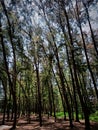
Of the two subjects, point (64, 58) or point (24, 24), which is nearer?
point (24, 24)

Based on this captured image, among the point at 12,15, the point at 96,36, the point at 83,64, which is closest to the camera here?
the point at 12,15

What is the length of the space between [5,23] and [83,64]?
34.9 ft

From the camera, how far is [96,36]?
72.9ft

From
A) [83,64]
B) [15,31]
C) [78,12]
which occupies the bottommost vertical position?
[83,64]

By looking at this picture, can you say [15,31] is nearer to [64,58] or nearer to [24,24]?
[24,24]

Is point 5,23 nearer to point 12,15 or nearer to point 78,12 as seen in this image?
point 12,15

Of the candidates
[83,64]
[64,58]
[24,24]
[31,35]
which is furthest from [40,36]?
[83,64]

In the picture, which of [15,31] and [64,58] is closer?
[15,31]

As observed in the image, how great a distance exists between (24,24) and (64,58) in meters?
6.85

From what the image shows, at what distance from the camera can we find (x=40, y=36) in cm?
2283

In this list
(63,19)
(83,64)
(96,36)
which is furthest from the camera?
(83,64)

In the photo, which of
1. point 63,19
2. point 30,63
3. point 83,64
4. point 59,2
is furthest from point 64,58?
point 59,2

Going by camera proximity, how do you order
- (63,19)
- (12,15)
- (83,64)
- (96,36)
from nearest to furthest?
(12,15)
(63,19)
(96,36)
(83,64)

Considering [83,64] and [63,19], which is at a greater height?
[63,19]
